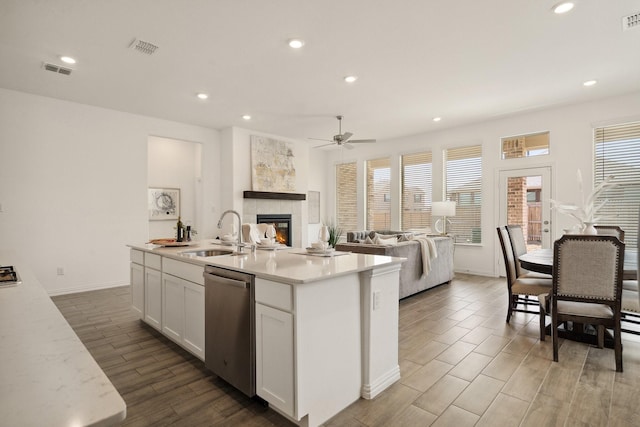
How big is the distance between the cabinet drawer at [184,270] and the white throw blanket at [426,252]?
3.16 meters

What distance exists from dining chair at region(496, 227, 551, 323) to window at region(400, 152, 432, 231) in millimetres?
3476

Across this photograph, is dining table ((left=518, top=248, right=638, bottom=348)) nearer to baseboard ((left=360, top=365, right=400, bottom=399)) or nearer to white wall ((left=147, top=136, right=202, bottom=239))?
baseboard ((left=360, top=365, right=400, bottom=399))

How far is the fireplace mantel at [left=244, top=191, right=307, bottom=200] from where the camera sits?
6598 millimetres

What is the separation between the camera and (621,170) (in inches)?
194

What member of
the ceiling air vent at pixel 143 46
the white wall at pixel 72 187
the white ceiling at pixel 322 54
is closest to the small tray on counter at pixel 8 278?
the white ceiling at pixel 322 54

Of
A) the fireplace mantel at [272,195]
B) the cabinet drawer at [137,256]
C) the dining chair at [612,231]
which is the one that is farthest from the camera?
the fireplace mantel at [272,195]

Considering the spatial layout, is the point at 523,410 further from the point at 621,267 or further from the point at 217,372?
the point at 217,372

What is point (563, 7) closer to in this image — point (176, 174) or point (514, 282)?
point (514, 282)

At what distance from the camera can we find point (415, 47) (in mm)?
3338

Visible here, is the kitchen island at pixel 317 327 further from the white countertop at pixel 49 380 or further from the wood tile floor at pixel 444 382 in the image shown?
the white countertop at pixel 49 380

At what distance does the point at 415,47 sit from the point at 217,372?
136 inches

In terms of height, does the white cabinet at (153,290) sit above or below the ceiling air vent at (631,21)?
below

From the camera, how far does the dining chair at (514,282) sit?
322cm

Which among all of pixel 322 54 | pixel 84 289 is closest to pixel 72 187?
pixel 84 289
